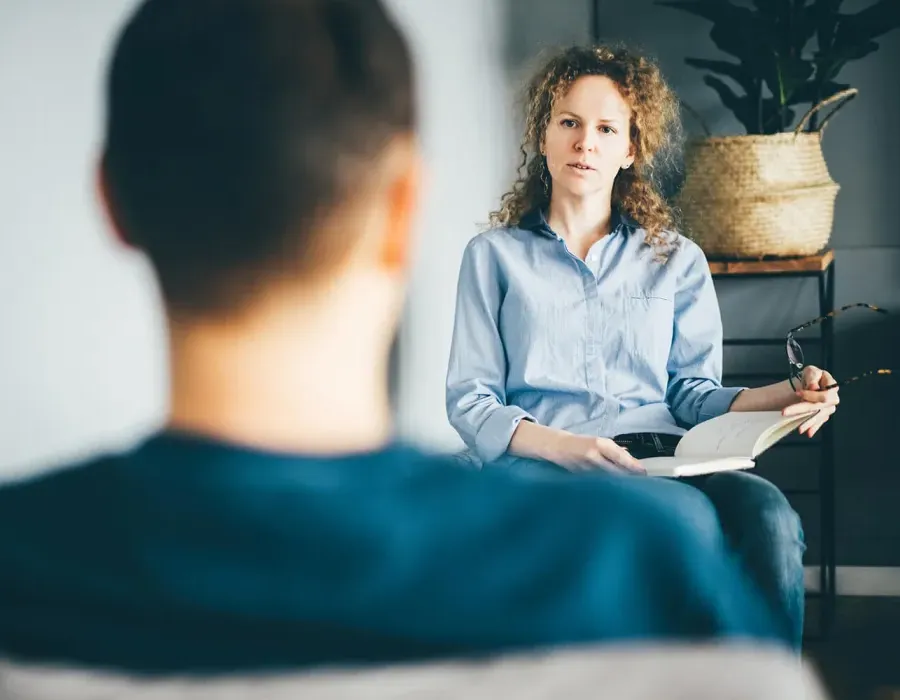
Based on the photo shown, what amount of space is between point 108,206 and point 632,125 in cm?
167

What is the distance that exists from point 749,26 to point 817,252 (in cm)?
55

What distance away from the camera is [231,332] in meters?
0.41

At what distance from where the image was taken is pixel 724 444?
1.49m

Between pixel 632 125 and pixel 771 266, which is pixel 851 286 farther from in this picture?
pixel 632 125

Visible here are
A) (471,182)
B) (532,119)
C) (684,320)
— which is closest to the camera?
(684,320)

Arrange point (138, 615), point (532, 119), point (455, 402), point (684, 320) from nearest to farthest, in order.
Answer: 1. point (138, 615)
2. point (455, 402)
3. point (684, 320)
4. point (532, 119)

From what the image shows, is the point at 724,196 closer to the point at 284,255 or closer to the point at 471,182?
the point at 471,182

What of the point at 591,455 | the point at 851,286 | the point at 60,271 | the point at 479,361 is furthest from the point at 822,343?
the point at 60,271

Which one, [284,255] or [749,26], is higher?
[749,26]

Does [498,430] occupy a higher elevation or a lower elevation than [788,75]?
lower

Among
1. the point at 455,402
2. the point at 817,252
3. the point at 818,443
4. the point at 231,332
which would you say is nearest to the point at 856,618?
the point at 818,443

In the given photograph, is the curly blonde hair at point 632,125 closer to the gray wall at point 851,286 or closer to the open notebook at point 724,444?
the open notebook at point 724,444

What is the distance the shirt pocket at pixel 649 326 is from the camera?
1853 mm

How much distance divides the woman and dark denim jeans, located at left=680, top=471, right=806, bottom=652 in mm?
371
